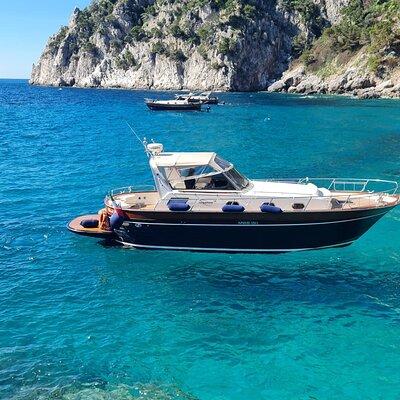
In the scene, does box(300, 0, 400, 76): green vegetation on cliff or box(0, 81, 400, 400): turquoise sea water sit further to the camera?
box(300, 0, 400, 76): green vegetation on cliff

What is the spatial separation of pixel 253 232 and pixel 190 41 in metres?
127

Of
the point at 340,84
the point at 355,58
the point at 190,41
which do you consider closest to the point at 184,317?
the point at 340,84

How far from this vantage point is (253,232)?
18.5 metres

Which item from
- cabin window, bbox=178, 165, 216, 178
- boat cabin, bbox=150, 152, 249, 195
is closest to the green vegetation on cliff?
boat cabin, bbox=150, 152, 249, 195

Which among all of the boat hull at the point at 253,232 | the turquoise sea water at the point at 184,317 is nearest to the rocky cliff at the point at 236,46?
the boat hull at the point at 253,232

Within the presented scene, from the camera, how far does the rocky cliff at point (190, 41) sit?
126250 millimetres

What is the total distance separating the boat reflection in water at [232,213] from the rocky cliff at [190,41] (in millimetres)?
108935

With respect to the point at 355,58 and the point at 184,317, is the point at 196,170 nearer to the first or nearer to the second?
the point at 184,317

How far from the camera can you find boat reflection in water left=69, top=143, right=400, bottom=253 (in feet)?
59.7

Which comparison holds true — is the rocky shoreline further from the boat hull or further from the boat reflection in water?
the boat hull

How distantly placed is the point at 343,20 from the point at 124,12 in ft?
239

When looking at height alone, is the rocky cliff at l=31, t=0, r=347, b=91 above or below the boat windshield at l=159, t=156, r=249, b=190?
above

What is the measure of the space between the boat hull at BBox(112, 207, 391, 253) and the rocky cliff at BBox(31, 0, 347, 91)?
109768mm

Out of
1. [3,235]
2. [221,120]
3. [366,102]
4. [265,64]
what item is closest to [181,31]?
[265,64]
